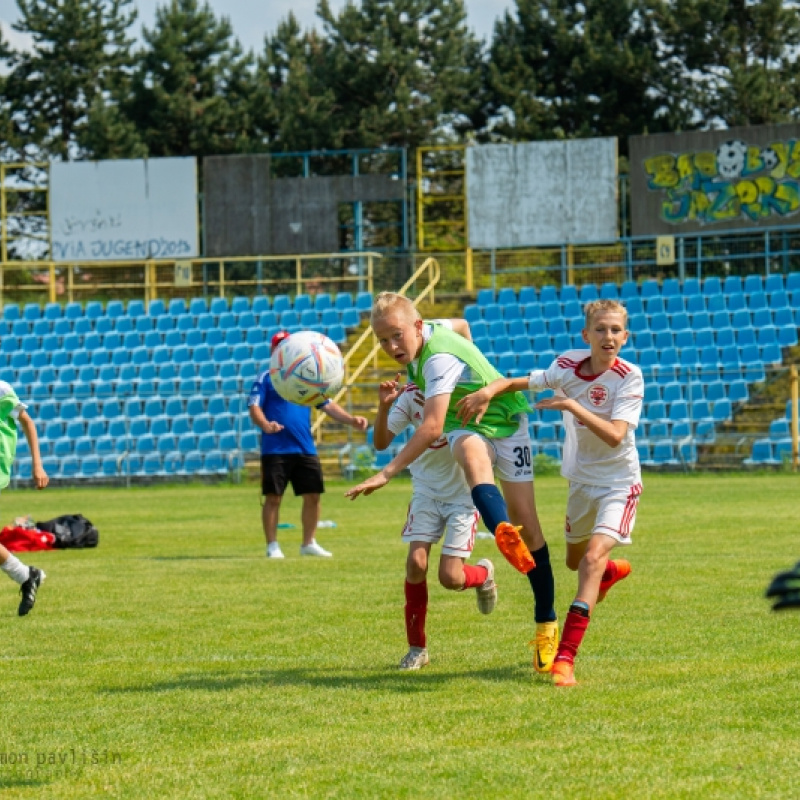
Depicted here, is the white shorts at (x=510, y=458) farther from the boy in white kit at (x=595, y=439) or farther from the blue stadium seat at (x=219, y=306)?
the blue stadium seat at (x=219, y=306)

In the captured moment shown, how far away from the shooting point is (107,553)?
14289 millimetres

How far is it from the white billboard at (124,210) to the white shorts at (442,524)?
3093cm

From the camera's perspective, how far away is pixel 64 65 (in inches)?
2121

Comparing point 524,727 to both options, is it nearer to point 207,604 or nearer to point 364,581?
point 207,604

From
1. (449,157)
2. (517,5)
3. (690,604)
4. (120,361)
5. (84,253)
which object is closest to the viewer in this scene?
(690,604)

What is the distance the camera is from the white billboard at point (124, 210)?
37.8m

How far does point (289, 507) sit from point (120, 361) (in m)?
12.8

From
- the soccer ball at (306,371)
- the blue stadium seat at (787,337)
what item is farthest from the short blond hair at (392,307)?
the blue stadium seat at (787,337)

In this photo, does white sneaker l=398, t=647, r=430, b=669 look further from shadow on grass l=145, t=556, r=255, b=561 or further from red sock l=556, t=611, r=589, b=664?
shadow on grass l=145, t=556, r=255, b=561

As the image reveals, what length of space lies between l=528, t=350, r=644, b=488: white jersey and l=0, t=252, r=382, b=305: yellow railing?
2712cm

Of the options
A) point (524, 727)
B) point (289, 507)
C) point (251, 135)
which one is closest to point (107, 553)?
point (289, 507)

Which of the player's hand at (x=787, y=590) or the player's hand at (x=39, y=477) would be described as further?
the player's hand at (x=39, y=477)

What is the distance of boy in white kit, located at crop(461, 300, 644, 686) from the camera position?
6707 millimetres

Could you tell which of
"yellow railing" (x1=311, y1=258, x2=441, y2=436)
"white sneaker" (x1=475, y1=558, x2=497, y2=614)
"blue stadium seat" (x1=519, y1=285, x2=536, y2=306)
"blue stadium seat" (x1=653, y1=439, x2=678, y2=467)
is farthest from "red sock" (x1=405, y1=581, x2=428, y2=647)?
"blue stadium seat" (x1=519, y1=285, x2=536, y2=306)
